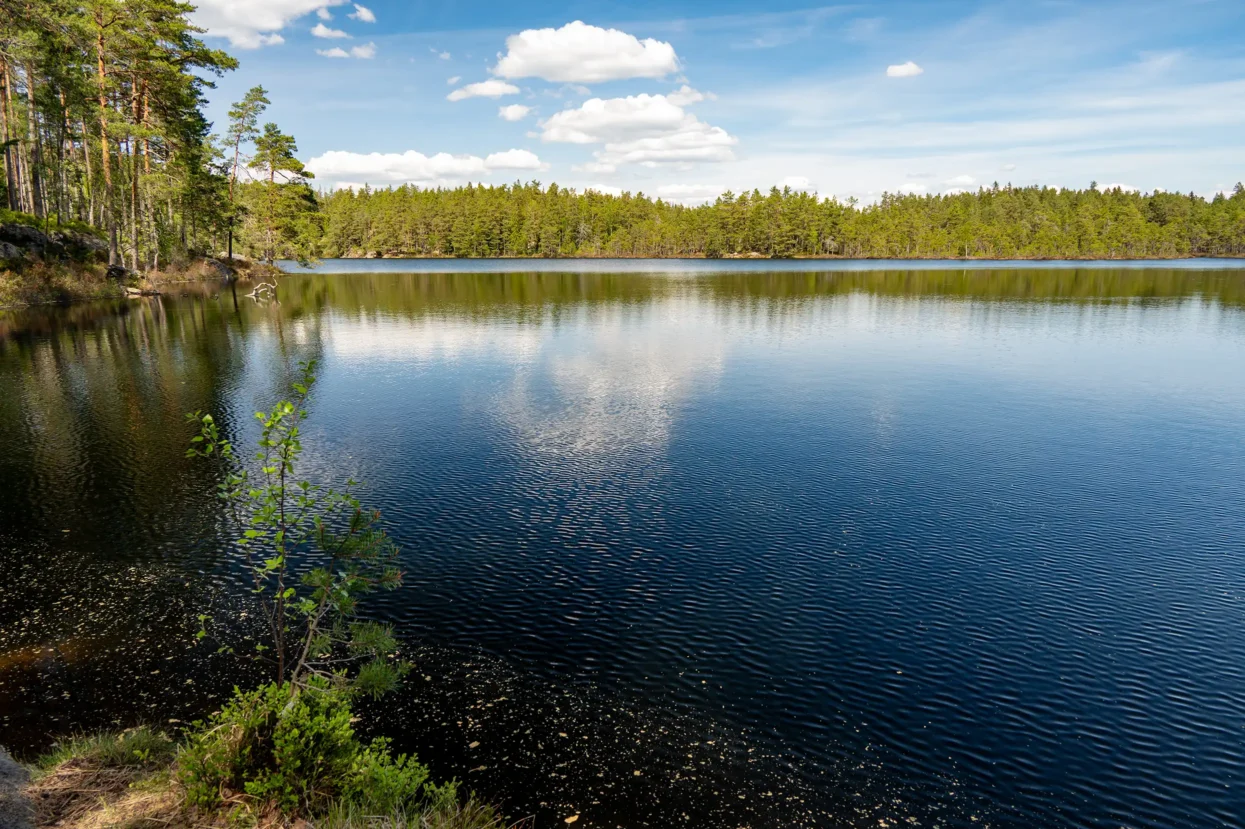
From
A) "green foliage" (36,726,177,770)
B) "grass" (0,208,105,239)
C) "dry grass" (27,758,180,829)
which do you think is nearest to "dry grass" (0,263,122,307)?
"grass" (0,208,105,239)

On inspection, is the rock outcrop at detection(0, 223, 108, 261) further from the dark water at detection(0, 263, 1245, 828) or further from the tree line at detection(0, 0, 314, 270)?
the dark water at detection(0, 263, 1245, 828)

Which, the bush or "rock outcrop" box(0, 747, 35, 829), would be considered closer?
"rock outcrop" box(0, 747, 35, 829)

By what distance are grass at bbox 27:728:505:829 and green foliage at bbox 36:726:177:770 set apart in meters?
0.02

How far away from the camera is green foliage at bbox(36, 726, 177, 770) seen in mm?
10828

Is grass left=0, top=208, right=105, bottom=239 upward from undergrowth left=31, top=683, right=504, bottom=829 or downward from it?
upward

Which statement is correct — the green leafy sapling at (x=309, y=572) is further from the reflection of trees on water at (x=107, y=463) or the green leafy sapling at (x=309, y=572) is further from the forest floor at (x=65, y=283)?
the forest floor at (x=65, y=283)

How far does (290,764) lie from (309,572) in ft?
27.8

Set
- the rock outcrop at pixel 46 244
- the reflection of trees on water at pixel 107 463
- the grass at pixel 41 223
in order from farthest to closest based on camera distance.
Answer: the rock outcrop at pixel 46 244 → the grass at pixel 41 223 → the reflection of trees on water at pixel 107 463

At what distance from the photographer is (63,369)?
4128 cm

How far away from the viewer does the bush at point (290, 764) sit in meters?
9.30

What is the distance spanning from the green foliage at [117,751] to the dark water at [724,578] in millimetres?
1311

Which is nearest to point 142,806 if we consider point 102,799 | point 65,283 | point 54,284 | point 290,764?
point 102,799

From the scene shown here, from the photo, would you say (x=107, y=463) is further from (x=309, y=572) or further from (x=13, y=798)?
(x=13, y=798)

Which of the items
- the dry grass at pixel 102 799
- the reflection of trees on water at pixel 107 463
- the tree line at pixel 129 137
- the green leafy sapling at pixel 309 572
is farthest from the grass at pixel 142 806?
the tree line at pixel 129 137
